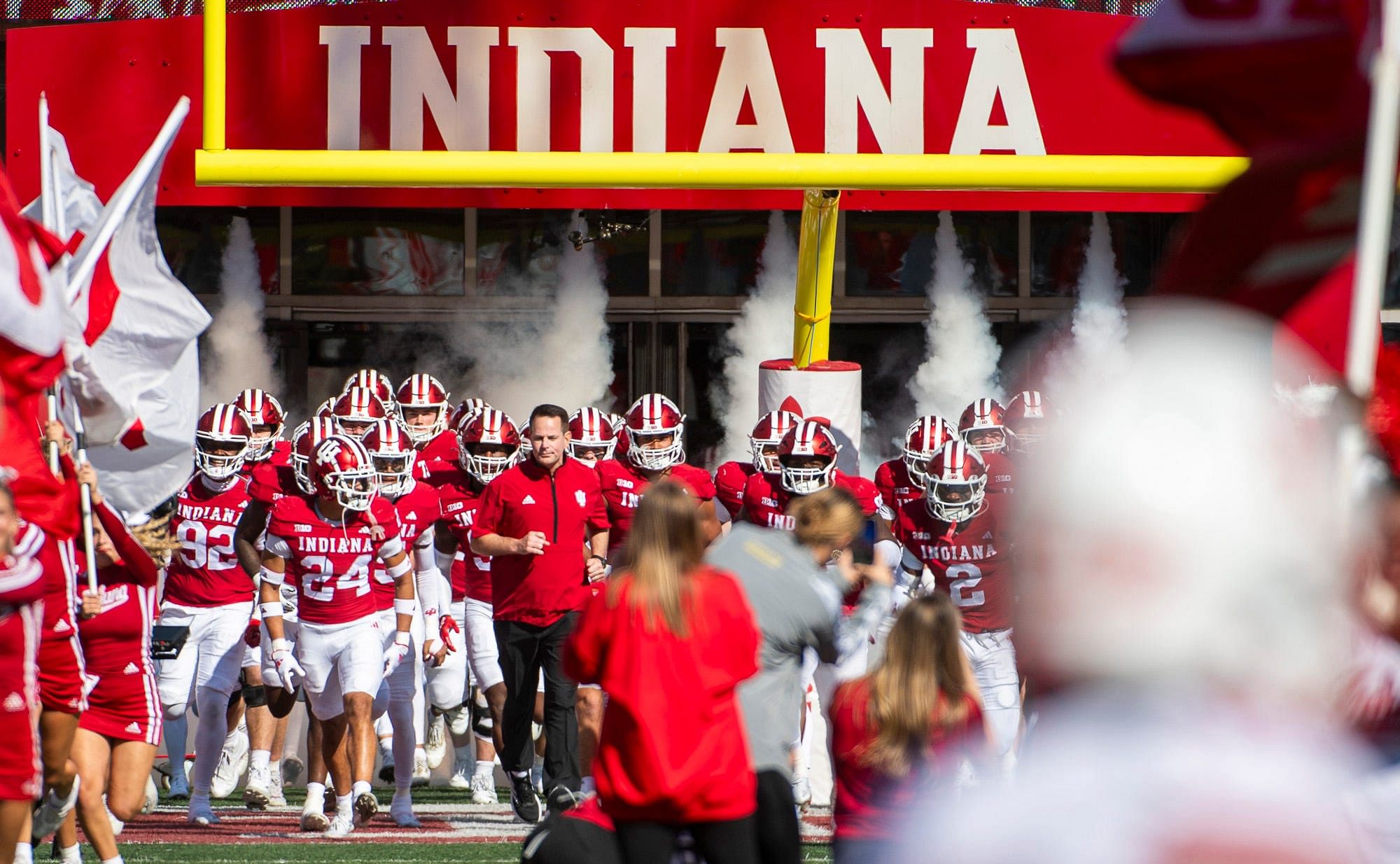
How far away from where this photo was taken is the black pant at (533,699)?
347 inches

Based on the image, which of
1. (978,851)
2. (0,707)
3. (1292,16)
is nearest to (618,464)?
(0,707)

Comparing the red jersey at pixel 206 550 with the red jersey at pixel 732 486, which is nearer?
the red jersey at pixel 206 550

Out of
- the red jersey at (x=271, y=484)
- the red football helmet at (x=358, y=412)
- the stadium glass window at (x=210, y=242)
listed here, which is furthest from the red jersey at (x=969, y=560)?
the stadium glass window at (x=210, y=242)

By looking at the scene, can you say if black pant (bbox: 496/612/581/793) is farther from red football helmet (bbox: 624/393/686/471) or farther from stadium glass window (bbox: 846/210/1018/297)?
stadium glass window (bbox: 846/210/1018/297)

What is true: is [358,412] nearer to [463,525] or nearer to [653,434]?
[463,525]

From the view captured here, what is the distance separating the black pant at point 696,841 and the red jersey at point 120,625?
2.96 meters

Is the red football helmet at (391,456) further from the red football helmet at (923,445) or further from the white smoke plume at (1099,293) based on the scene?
the white smoke plume at (1099,293)

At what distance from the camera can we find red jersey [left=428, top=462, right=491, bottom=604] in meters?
9.95

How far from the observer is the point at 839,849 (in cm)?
538

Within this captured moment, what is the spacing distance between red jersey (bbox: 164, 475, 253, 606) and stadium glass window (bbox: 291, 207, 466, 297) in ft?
12.8

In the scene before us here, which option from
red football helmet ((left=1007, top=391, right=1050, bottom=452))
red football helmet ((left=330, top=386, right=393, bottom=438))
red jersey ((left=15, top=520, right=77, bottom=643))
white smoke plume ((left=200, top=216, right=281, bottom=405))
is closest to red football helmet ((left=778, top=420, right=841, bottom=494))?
red football helmet ((left=1007, top=391, right=1050, bottom=452))

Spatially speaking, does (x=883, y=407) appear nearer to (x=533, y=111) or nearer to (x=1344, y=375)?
(x=533, y=111)

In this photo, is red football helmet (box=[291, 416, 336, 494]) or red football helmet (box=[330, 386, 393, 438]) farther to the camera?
red football helmet (box=[330, 386, 393, 438])

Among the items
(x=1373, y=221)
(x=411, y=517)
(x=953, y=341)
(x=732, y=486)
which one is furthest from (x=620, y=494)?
(x=1373, y=221)
